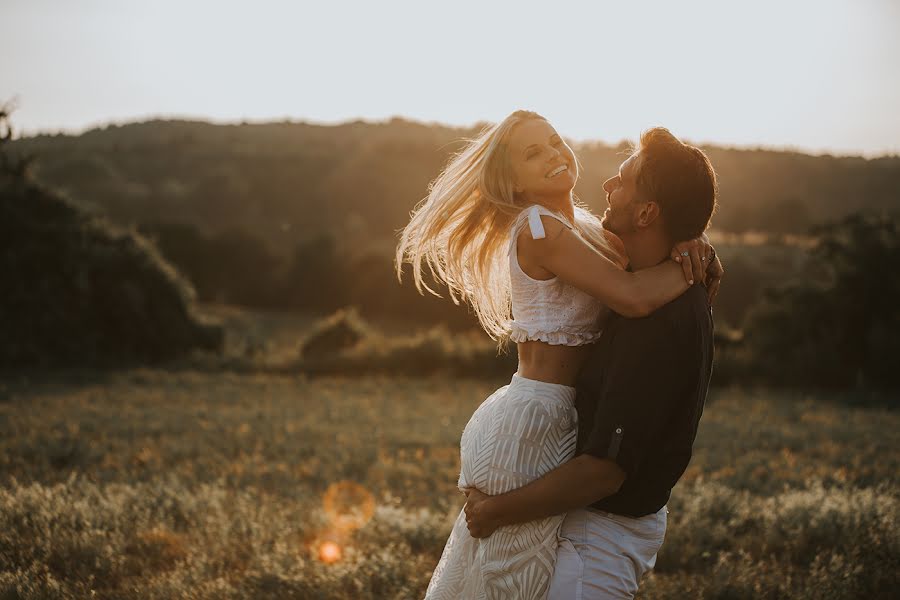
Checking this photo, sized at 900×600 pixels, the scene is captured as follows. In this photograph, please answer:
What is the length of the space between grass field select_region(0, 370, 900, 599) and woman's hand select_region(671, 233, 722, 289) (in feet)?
9.38

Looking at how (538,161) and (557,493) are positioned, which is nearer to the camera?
Result: (557,493)

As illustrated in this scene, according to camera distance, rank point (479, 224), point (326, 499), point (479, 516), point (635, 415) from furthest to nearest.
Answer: point (326, 499) < point (479, 224) < point (479, 516) < point (635, 415)

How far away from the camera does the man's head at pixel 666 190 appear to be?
2.71 m

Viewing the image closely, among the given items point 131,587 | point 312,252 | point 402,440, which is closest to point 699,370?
point 131,587

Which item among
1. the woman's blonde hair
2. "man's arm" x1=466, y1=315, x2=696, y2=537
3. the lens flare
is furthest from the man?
the lens flare

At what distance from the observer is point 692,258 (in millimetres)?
2750

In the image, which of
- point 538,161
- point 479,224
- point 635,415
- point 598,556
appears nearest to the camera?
point 635,415

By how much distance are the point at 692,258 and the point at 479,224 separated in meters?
0.89

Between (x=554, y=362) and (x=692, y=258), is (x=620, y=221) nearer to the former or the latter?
(x=692, y=258)

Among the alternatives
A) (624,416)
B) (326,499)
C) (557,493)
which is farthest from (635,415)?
(326,499)

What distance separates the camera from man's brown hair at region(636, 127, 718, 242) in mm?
2705

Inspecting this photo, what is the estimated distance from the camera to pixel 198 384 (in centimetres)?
1752

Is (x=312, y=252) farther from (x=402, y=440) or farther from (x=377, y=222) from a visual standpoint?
→ (x=402, y=440)

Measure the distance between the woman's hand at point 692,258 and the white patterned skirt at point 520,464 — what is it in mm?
585
